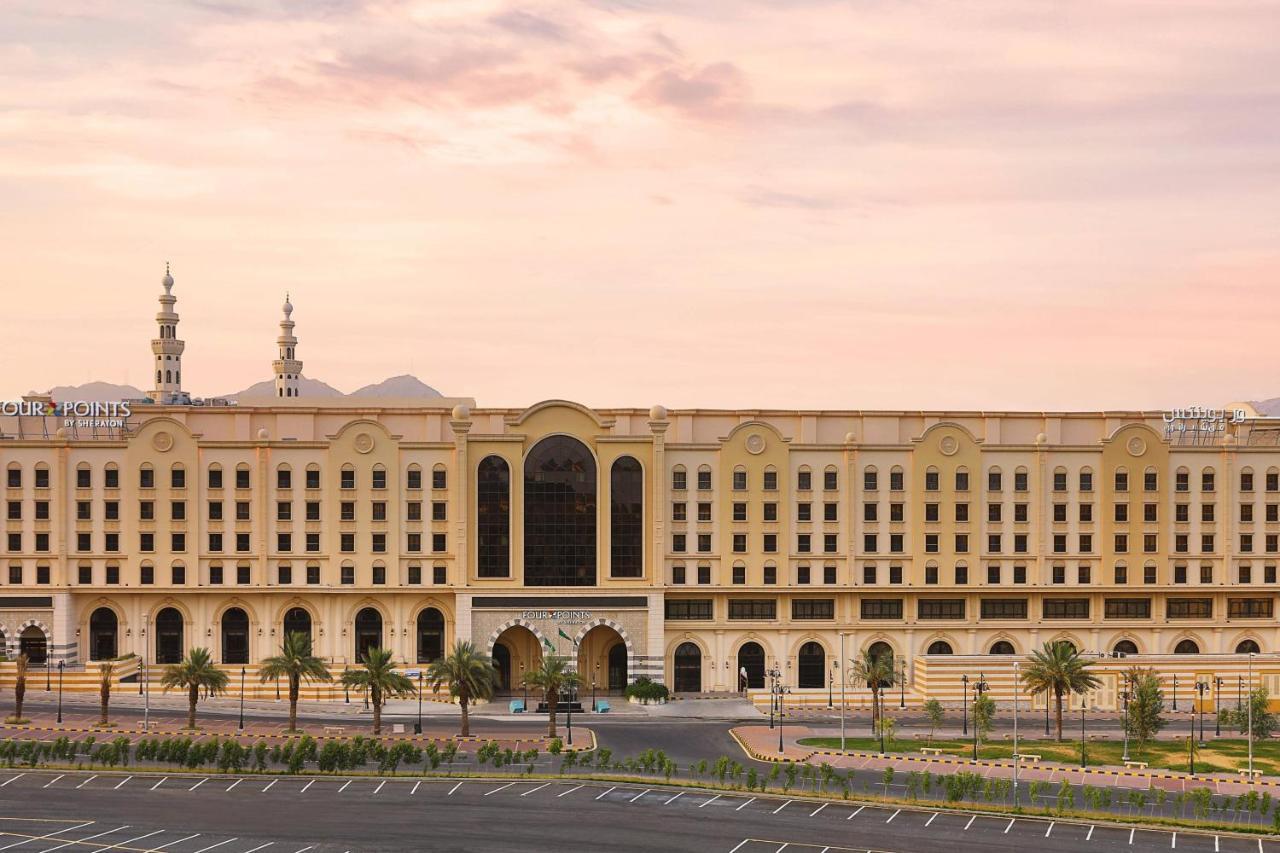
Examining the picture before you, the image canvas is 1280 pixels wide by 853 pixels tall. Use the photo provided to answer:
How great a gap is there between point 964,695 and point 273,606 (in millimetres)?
58362

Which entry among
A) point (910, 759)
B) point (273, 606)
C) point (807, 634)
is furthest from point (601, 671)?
point (910, 759)

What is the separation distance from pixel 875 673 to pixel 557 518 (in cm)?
3051

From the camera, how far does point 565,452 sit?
139 metres

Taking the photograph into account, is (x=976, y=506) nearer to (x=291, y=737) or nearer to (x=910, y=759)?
(x=910, y=759)

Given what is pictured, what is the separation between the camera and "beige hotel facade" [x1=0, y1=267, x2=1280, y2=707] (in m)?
138

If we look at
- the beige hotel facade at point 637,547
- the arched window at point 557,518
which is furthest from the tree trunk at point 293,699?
the arched window at point 557,518

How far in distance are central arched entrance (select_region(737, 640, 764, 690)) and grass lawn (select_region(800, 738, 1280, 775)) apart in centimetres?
2359

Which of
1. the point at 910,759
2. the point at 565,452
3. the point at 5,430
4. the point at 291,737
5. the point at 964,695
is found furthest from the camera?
the point at 5,430

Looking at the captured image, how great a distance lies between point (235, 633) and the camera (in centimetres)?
14088

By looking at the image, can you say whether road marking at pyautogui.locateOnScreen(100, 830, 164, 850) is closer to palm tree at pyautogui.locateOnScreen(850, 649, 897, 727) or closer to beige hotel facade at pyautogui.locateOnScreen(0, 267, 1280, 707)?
beige hotel facade at pyautogui.locateOnScreen(0, 267, 1280, 707)

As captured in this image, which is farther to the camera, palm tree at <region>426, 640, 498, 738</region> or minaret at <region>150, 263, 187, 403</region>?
minaret at <region>150, 263, 187, 403</region>

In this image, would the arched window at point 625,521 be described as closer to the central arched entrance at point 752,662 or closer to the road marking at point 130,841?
the central arched entrance at point 752,662

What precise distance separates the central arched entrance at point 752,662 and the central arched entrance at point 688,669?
346 centimetres

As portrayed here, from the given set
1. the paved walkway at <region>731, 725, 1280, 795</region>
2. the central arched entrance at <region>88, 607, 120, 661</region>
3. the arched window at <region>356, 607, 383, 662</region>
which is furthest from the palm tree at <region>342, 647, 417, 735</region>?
the central arched entrance at <region>88, 607, 120, 661</region>
